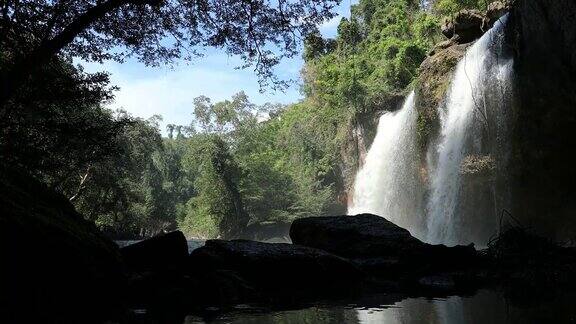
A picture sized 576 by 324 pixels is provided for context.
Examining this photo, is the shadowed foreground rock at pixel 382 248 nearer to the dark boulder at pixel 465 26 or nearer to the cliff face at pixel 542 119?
the cliff face at pixel 542 119

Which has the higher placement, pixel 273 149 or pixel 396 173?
pixel 273 149

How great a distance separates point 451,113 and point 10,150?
1880cm

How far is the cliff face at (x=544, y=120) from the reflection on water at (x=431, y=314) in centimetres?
1094

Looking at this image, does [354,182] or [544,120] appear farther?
[354,182]

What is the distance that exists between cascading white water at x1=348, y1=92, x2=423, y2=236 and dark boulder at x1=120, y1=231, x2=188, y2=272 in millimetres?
18511

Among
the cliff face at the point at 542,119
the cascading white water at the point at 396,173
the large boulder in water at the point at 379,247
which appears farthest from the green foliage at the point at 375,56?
the large boulder in water at the point at 379,247

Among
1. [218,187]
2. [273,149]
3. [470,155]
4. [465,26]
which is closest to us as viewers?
[470,155]

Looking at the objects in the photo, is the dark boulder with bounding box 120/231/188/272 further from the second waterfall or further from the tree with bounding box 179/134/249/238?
the tree with bounding box 179/134/249/238

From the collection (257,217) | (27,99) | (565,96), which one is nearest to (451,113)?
(565,96)

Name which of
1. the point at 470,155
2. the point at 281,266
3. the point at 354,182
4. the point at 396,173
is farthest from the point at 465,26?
the point at 281,266

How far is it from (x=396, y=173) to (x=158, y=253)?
21209mm

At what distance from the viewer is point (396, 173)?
1056 inches

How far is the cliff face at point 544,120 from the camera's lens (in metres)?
14.3

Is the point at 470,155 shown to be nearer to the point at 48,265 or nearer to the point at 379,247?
the point at 379,247
